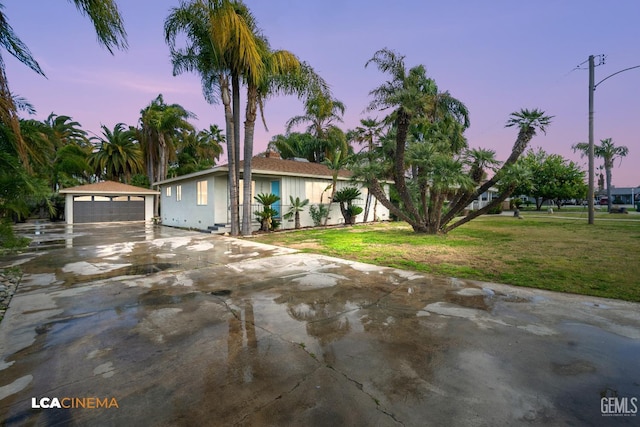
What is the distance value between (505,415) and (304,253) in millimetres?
6485

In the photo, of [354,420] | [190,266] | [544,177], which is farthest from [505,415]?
[544,177]

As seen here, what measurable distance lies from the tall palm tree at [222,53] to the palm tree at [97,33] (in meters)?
5.86

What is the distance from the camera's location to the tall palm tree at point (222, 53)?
32.5 ft

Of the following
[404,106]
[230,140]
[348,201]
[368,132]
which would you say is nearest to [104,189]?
[230,140]

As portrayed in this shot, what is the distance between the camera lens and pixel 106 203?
2153 centimetres

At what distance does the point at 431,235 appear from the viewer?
11688 mm

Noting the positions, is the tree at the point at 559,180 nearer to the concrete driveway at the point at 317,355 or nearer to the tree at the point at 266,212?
the tree at the point at 266,212

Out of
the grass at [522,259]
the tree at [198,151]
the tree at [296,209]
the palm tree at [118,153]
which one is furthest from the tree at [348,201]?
the palm tree at [118,153]

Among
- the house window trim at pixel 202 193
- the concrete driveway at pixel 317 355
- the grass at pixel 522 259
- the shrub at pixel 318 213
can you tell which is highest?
the house window trim at pixel 202 193

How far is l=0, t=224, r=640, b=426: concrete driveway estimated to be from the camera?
6.36 feet

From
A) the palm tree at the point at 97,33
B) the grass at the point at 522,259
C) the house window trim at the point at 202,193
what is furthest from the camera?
the house window trim at the point at 202,193

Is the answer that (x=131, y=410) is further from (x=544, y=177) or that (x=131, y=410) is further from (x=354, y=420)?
(x=544, y=177)

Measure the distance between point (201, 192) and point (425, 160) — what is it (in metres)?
12.1

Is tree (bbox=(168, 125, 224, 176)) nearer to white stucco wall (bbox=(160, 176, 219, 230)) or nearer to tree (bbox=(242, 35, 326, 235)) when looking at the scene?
white stucco wall (bbox=(160, 176, 219, 230))
